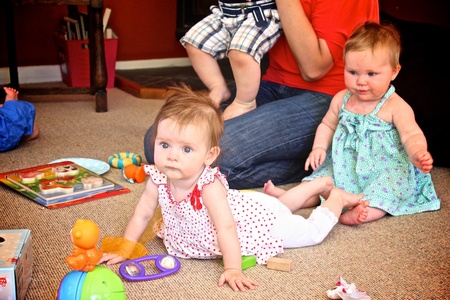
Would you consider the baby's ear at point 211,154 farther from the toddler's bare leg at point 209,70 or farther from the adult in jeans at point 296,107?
the toddler's bare leg at point 209,70

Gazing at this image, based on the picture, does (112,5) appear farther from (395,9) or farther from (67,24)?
(395,9)

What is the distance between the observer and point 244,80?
5.58 ft

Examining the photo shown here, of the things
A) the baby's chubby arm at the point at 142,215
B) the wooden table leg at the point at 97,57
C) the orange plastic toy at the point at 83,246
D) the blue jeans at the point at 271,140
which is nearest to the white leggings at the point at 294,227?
the baby's chubby arm at the point at 142,215

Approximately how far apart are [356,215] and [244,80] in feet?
1.58

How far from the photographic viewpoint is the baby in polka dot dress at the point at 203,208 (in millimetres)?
1191

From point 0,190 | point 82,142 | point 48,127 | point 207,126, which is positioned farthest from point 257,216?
point 48,127

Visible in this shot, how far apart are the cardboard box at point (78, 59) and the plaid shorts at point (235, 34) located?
121cm

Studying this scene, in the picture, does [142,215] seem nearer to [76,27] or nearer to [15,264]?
[15,264]

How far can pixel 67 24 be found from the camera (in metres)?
2.92

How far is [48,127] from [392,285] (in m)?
1.52

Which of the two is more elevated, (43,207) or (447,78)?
(447,78)

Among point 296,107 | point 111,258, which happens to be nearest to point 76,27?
point 296,107

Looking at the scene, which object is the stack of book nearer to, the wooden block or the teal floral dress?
the teal floral dress

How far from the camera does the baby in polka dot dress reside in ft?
3.91
